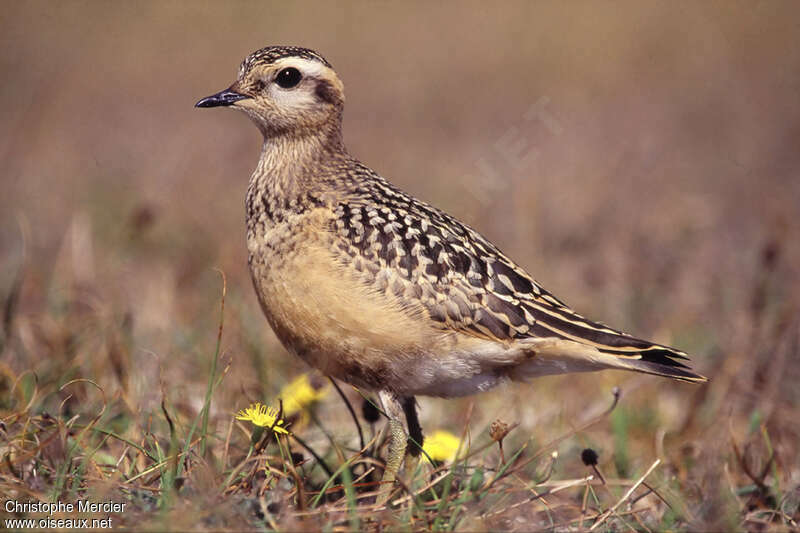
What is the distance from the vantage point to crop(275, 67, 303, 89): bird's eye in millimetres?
4684

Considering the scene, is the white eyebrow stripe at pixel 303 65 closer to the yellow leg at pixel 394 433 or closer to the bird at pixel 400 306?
the bird at pixel 400 306

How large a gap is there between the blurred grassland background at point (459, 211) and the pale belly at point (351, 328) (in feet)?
1.29

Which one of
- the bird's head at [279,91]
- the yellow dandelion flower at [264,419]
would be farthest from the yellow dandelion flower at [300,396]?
the bird's head at [279,91]

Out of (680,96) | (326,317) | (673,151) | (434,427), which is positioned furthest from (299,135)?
(680,96)

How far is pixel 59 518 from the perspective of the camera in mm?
3248

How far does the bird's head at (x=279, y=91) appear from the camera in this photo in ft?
15.4

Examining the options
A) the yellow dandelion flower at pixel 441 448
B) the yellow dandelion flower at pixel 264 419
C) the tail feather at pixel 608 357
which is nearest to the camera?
the yellow dandelion flower at pixel 264 419

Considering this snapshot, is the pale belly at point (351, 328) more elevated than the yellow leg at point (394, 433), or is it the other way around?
the pale belly at point (351, 328)

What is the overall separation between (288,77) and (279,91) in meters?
0.09

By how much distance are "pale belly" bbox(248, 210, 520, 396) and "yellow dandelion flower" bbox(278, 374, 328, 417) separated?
1.90 feet

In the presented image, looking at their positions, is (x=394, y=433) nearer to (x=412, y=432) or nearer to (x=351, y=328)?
(x=412, y=432)

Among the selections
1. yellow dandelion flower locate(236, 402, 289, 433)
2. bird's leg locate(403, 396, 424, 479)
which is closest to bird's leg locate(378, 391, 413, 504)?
bird's leg locate(403, 396, 424, 479)

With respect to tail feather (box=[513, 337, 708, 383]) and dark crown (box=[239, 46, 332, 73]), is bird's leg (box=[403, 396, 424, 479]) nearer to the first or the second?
tail feather (box=[513, 337, 708, 383])

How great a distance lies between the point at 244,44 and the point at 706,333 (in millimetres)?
9499
